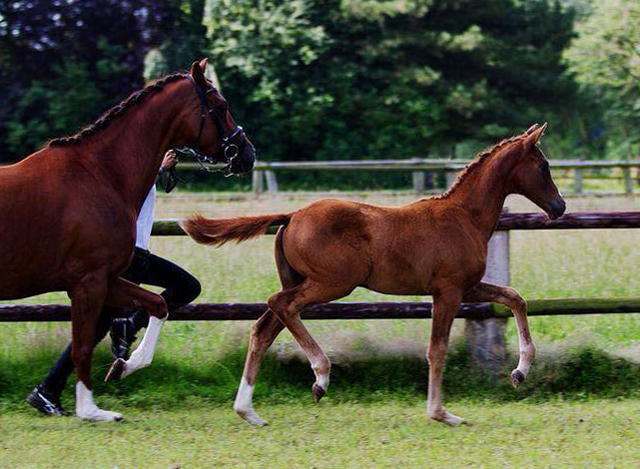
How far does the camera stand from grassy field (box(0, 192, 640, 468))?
523cm

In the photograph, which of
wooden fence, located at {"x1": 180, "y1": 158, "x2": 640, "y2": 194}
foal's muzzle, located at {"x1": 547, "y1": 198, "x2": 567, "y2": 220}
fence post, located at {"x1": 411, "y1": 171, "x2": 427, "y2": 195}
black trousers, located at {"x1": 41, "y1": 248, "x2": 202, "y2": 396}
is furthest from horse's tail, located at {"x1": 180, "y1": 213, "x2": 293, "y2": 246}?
fence post, located at {"x1": 411, "y1": 171, "x2": 427, "y2": 195}

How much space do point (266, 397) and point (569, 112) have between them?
31576mm

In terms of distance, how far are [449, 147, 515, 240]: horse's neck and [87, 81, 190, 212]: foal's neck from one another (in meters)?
1.83

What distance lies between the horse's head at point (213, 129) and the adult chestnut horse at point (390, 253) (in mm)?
414

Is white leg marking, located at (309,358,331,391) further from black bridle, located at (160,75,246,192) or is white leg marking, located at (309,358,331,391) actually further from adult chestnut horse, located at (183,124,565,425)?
black bridle, located at (160,75,246,192)

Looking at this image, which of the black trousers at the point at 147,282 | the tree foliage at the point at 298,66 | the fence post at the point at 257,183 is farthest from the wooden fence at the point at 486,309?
the tree foliage at the point at 298,66

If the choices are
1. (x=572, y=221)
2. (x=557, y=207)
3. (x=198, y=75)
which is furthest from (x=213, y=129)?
(x=572, y=221)

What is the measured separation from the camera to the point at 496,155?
6.27 metres

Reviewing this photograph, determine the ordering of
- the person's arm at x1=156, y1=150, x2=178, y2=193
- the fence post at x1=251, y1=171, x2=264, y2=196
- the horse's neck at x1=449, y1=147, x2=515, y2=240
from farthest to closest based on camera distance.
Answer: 1. the fence post at x1=251, y1=171, x2=264, y2=196
2. the person's arm at x1=156, y1=150, x2=178, y2=193
3. the horse's neck at x1=449, y1=147, x2=515, y2=240

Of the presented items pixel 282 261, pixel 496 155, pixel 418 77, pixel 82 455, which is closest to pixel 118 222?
pixel 282 261

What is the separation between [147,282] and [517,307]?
2.36 meters

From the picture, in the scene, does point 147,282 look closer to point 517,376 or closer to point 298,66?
point 517,376

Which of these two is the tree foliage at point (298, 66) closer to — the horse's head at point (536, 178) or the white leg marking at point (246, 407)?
the horse's head at point (536, 178)

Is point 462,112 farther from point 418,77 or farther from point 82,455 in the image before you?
point 82,455
